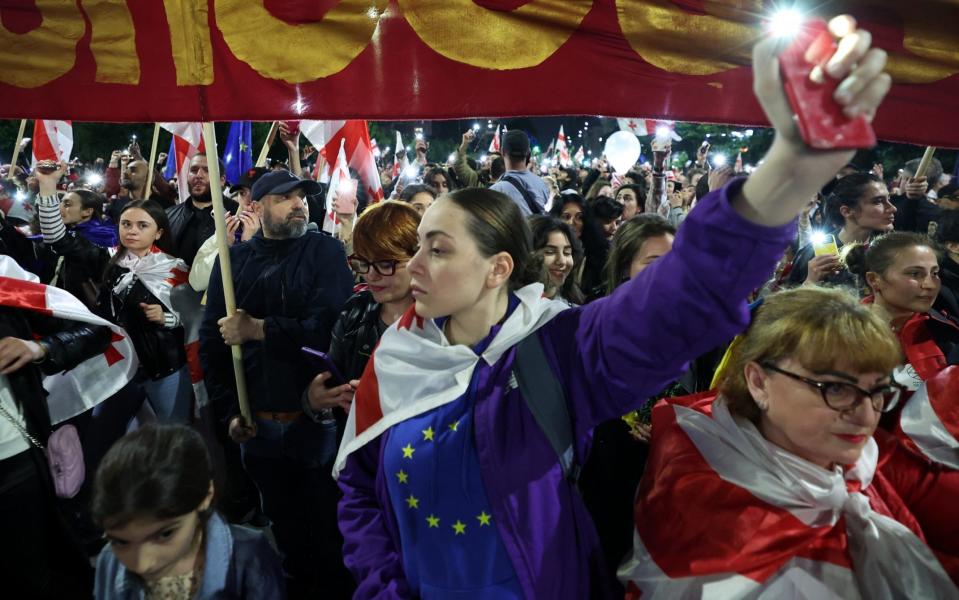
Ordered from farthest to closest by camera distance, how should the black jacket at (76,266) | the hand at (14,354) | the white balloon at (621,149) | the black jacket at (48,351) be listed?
the white balloon at (621,149) < the black jacket at (76,266) < the black jacket at (48,351) < the hand at (14,354)

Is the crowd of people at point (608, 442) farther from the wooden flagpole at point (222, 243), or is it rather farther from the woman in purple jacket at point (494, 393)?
the wooden flagpole at point (222, 243)

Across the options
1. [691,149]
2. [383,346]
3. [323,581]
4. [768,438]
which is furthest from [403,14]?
[691,149]

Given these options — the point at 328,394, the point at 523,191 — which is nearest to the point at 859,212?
the point at 523,191

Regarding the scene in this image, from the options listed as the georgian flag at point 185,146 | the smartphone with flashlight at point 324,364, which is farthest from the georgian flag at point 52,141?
the smartphone with flashlight at point 324,364

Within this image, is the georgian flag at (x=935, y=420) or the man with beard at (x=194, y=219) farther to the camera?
the man with beard at (x=194, y=219)

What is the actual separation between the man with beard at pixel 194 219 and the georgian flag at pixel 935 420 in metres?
5.09

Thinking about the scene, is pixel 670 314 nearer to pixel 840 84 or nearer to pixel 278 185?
pixel 840 84

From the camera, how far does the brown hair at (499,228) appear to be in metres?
1.84

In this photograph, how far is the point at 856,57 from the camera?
92cm

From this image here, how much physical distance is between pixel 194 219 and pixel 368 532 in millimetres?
4555

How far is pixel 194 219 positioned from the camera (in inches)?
225

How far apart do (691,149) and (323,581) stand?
31.0m

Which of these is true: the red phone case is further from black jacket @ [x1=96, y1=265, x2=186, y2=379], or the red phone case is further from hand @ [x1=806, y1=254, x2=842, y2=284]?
black jacket @ [x1=96, y1=265, x2=186, y2=379]

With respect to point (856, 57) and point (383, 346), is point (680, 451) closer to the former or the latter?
point (383, 346)
